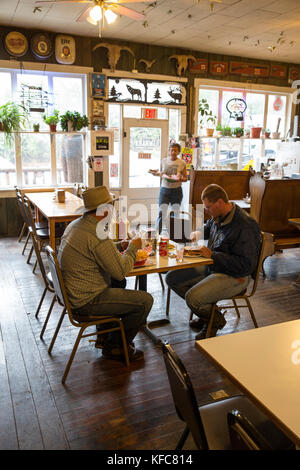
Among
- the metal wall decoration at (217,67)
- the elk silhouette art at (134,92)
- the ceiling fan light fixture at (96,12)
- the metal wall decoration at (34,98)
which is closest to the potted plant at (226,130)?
the metal wall decoration at (217,67)

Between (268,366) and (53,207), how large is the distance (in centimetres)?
403

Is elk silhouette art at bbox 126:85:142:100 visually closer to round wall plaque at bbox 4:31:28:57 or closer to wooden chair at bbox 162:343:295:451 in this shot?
round wall plaque at bbox 4:31:28:57

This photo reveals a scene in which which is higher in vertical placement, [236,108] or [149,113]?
[236,108]

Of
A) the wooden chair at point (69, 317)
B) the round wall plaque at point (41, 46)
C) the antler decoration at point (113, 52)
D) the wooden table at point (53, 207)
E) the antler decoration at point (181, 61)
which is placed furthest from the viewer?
the antler decoration at point (181, 61)

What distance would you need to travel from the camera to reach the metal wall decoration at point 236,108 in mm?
8492

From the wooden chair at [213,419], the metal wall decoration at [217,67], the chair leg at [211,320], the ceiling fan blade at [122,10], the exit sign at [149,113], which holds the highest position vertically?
the metal wall decoration at [217,67]

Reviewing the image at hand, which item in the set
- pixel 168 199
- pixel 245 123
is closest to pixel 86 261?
pixel 168 199

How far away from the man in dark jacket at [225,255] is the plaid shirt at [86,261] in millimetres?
702

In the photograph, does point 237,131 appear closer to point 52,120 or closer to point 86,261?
point 52,120

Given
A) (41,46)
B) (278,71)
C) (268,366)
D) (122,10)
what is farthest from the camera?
(278,71)

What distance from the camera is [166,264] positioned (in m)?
2.90

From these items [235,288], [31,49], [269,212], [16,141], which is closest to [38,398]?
[235,288]

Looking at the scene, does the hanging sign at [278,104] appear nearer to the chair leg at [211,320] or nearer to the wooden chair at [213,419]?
the chair leg at [211,320]
